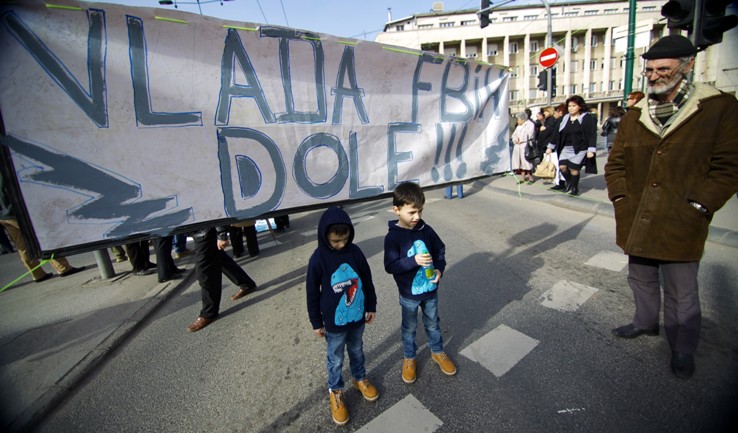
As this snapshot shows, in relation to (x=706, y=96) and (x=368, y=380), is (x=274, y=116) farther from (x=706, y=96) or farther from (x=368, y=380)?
(x=706, y=96)

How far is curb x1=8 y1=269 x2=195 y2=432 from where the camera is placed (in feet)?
7.68

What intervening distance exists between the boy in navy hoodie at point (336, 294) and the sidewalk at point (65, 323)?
7.35ft

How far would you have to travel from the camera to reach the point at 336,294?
6.93ft

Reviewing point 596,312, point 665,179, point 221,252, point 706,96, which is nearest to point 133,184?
point 221,252

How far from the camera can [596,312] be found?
2.89 meters

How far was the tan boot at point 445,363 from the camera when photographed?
2.32m

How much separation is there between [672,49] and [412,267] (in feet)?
7.17

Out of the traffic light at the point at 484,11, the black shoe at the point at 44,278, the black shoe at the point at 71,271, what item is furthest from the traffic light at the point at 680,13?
the black shoe at the point at 44,278

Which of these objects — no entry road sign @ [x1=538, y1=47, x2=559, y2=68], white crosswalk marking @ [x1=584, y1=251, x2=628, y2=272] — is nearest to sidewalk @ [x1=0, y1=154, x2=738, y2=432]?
white crosswalk marking @ [x1=584, y1=251, x2=628, y2=272]

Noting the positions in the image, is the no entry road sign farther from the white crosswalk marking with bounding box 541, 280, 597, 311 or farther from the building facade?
the building facade

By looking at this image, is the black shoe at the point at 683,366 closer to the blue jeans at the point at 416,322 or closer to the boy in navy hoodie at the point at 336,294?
the blue jeans at the point at 416,322

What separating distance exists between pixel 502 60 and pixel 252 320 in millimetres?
A: 48821

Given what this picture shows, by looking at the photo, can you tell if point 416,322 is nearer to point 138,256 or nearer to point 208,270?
point 208,270

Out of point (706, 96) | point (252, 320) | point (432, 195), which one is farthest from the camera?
point (432, 195)
